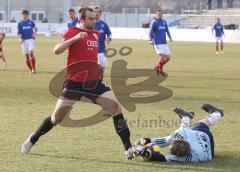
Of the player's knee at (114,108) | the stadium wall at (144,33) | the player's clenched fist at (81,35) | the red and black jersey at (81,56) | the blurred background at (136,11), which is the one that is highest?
the player's clenched fist at (81,35)

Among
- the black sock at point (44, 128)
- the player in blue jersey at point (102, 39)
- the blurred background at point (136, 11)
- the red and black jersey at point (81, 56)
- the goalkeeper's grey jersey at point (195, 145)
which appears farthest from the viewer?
the blurred background at point (136, 11)

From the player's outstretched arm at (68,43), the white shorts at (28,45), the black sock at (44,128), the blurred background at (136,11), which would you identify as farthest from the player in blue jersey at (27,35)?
the blurred background at (136,11)

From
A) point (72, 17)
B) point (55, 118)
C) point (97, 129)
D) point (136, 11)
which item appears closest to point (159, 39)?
point (72, 17)

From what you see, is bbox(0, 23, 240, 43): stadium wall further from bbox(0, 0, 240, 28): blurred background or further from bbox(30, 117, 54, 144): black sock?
bbox(30, 117, 54, 144): black sock

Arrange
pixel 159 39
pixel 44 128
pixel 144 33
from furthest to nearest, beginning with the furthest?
pixel 144 33 < pixel 159 39 < pixel 44 128

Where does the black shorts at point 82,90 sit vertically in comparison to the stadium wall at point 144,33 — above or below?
above

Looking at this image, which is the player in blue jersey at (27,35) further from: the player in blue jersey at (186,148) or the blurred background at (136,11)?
the blurred background at (136,11)

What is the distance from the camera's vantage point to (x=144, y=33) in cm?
6375

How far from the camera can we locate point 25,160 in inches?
332

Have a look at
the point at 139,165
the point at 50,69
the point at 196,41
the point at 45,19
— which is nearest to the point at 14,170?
the point at 139,165

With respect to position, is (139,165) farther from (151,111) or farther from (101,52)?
(101,52)

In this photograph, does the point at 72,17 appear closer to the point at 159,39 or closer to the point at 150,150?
the point at 159,39

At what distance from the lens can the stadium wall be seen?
189 feet

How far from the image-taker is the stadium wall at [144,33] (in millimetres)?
57656
